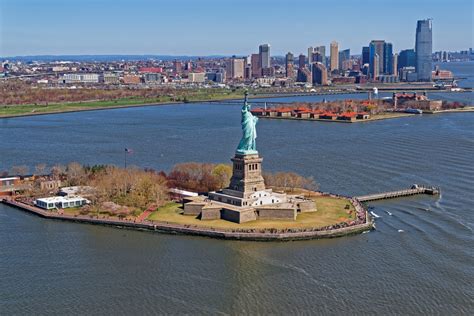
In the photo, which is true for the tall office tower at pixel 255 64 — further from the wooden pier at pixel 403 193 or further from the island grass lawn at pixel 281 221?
the island grass lawn at pixel 281 221

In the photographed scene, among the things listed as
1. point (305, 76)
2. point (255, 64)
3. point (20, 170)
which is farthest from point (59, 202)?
point (255, 64)

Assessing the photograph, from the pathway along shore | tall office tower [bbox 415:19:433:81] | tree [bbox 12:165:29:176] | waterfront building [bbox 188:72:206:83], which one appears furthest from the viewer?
tall office tower [bbox 415:19:433:81]

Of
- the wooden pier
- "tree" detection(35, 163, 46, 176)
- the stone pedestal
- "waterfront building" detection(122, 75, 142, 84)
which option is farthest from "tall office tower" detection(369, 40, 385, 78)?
the stone pedestal

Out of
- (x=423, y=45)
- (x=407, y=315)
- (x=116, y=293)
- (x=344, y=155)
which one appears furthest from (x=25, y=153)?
(x=423, y=45)

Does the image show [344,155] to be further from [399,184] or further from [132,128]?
[132,128]

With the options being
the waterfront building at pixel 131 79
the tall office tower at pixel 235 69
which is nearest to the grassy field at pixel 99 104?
the waterfront building at pixel 131 79

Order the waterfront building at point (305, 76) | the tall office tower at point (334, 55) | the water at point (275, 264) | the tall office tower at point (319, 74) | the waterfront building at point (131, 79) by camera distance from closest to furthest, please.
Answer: the water at point (275, 264)
the waterfront building at point (131, 79)
the tall office tower at point (319, 74)
the waterfront building at point (305, 76)
the tall office tower at point (334, 55)

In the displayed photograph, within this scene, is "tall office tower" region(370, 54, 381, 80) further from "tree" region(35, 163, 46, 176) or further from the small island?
the small island
